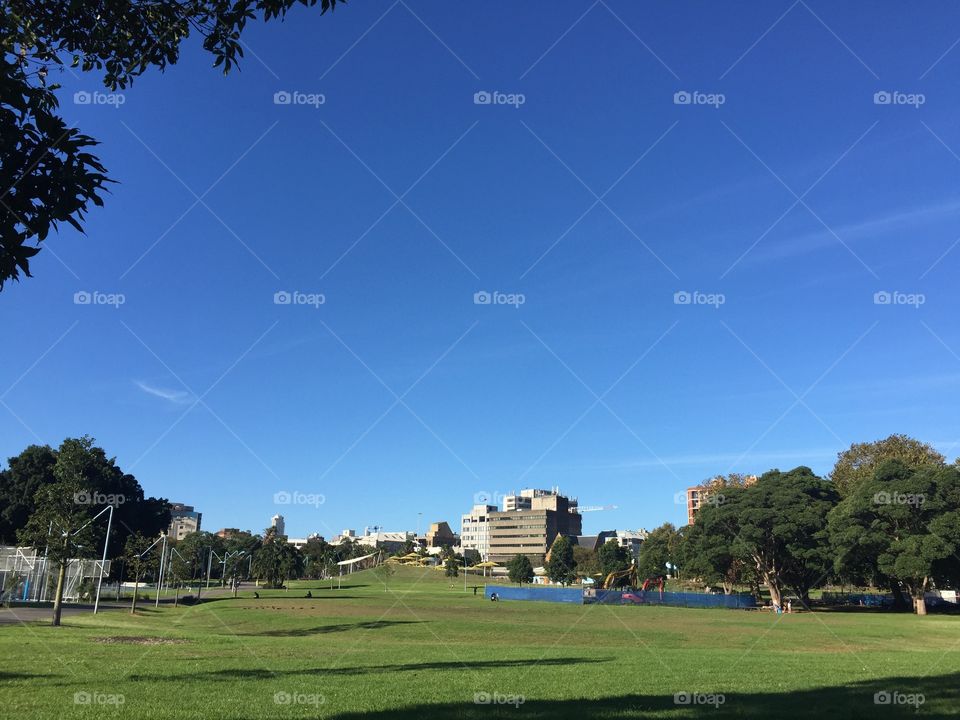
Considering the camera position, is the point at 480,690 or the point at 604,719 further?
the point at 480,690

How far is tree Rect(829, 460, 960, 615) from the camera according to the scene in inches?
2219

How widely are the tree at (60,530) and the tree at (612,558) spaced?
398 ft

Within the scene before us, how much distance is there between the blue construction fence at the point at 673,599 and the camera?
237ft

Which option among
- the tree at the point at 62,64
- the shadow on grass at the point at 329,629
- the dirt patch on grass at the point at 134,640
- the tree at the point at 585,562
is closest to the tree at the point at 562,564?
the tree at the point at 585,562

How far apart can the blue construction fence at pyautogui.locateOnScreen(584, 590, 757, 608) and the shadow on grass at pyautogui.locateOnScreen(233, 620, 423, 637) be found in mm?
37969

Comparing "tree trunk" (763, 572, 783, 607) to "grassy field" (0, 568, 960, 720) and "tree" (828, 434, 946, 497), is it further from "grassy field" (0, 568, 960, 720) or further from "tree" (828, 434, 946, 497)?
"grassy field" (0, 568, 960, 720)

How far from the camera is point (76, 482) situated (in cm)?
3775

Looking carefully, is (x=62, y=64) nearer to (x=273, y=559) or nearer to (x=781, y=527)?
(x=781, y=527)

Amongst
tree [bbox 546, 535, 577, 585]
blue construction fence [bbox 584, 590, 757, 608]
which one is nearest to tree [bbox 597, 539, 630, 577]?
tree [bbox 546, 535, 577, 585]

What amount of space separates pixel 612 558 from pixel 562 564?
20.1m

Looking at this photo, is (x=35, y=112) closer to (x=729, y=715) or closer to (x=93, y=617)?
(x=729, y=715)

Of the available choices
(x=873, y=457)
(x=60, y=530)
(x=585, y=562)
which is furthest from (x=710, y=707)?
(x=585, y=562)

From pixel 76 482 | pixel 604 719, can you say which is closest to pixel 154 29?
pixel 604 719

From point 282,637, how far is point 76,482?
16820mm
